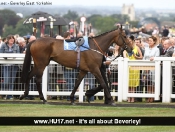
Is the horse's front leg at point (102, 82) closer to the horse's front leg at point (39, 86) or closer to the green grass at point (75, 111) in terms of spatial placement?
the green grass at point (75, 111)

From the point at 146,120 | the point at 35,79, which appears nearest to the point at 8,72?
the point at 35,79

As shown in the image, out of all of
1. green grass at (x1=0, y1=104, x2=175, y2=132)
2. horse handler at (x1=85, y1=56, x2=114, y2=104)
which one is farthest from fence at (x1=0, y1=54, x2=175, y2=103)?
green grass at (x1=0, y1=104, x2=175, y2=132)

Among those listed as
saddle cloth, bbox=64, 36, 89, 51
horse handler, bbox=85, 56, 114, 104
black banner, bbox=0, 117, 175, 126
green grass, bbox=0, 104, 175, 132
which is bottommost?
green grass, bbox=0, 104, 175, 132

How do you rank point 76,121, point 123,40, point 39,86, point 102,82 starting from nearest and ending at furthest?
1. point 76,121
2. point 102,82
3. point 123,40
4. point 39,86

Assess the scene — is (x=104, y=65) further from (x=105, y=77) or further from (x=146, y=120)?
(x=146, y=120)

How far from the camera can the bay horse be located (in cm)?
2003

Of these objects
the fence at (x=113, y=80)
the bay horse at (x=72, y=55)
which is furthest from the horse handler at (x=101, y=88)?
the fence at (x=113, y=80)

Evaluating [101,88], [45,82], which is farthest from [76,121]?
[45,82]

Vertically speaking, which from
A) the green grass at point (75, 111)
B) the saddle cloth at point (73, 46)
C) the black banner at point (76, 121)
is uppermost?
the saddle cloth at point (73, 46)

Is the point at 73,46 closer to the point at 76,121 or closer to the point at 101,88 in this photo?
the point at 101,88

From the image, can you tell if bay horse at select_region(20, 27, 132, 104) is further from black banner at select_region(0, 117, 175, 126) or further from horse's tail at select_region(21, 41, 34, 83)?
black banner at select_region(0, 117, 175, 126)

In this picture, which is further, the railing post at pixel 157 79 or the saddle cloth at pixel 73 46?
the railing post at pixel 157 79

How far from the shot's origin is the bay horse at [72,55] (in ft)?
65.7

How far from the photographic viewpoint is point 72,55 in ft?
66.1
